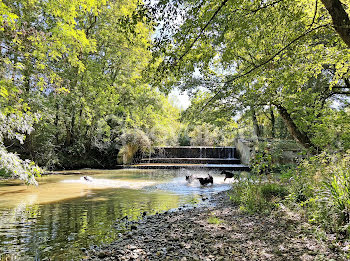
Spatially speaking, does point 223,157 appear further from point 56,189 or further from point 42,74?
point 42,74

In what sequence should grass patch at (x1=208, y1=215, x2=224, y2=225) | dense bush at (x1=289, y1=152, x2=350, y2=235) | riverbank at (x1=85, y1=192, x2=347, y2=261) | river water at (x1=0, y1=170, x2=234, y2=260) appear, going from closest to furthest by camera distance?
riverbank at (x1=85, y1=192, x2=347, y2=261) → dense bush at (x1=289, y1=152, x2=350, y2=235) → river water at (x1=0, y1=170, x2=234, y2=260) → grass patch at (x1=208, y1=215, x2=224, y2=225)

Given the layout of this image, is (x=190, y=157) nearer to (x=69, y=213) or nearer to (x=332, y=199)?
(x=69, y=213)

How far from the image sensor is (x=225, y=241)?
10.4 feet

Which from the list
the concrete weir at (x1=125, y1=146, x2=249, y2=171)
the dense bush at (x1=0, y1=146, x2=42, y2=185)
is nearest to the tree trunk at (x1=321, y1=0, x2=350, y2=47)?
the dense bush at (x1=0, y1=146, x2=42, y2=185)

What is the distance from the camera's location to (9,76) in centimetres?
571

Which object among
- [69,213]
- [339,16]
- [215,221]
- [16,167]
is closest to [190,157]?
[69,213]

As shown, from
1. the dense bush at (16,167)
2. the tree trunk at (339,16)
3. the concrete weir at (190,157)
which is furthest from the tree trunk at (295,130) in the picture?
the concrete weir at (190,157)

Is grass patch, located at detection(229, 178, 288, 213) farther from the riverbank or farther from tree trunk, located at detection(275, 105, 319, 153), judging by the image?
tree trunk, located at detection(275, 105, 319, 153)

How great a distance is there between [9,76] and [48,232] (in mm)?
4008

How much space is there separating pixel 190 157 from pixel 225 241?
15.6 metres

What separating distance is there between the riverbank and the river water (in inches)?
20.7

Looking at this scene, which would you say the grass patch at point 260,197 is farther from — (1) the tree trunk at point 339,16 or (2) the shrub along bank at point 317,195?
(1) the tree trunk at point 339,16

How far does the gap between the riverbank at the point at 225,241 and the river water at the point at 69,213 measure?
0.53 m

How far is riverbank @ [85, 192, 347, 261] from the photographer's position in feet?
8.70
